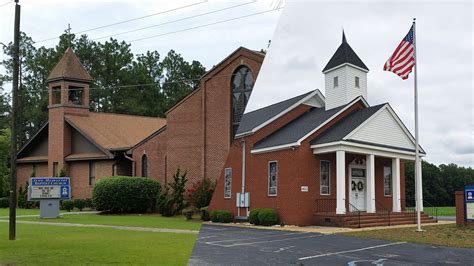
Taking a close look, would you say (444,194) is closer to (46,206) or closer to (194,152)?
(194,152)

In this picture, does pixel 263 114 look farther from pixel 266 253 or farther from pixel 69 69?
pixel 69 69

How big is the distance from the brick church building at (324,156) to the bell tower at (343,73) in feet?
0.04

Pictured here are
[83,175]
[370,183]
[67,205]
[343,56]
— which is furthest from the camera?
[67,205]

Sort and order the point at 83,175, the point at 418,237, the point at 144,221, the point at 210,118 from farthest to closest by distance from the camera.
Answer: the point at 83,175, the point at 144,221, the point at 418,237, the point at 210,118

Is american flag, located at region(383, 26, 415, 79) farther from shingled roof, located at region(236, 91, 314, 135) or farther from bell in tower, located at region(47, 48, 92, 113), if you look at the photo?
bell in tower, located at region(47, 48, 92, 113)

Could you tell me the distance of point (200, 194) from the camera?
239 inches

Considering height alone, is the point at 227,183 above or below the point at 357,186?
above

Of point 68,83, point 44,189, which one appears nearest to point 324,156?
point 44,189

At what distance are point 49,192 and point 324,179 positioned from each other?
11401 millimetres

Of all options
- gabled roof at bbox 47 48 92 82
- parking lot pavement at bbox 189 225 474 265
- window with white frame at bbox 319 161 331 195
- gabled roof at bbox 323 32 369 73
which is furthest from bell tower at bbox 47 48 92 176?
window with white frame at bbox 319 161 331 195

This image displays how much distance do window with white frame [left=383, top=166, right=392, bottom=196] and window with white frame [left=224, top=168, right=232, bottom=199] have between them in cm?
1818

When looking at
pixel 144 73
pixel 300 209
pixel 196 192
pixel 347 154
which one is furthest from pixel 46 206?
pixel 144 73

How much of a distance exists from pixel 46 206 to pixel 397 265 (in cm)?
2215

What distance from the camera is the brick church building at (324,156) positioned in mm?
3904
